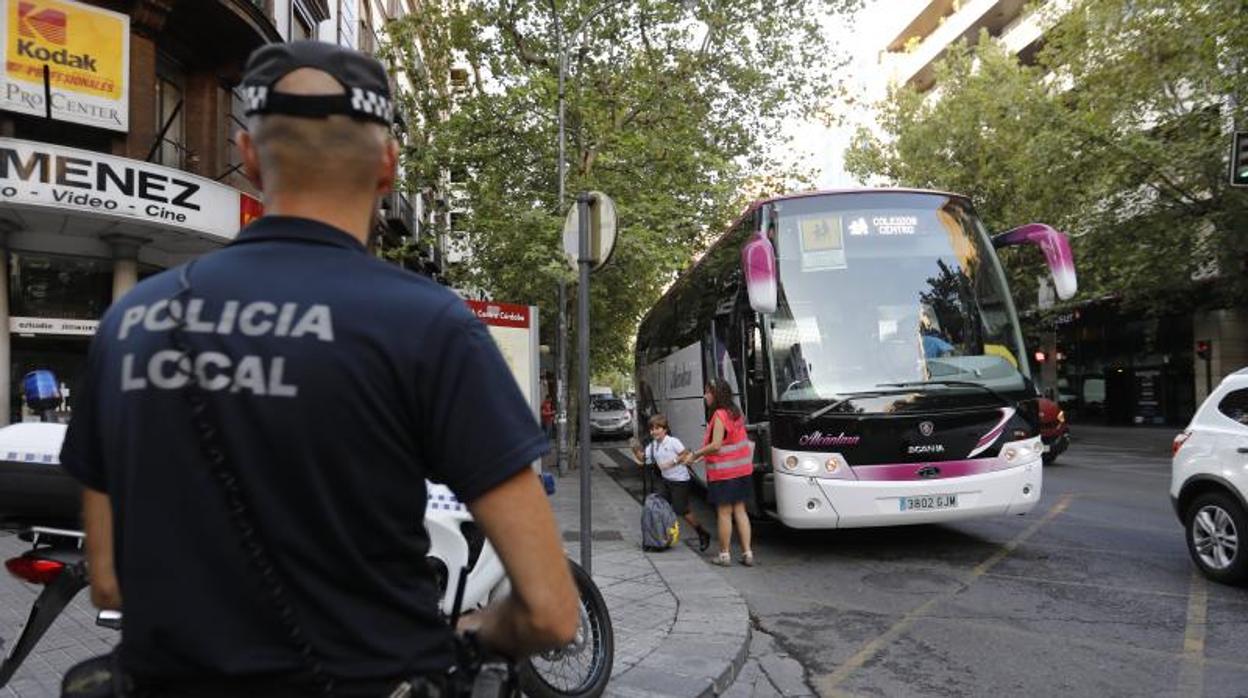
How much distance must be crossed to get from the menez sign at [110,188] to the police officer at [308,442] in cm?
1240

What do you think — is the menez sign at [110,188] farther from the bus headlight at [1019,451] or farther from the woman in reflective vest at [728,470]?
the bus headlight at [1019,451]

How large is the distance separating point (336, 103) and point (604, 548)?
7729 mm

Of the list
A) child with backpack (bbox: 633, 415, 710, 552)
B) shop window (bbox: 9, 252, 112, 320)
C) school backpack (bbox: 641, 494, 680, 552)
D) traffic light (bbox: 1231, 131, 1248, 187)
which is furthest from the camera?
shop window (bbox: 9, 252, 112, 320)

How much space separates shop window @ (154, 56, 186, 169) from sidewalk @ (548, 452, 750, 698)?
9979 millimetres

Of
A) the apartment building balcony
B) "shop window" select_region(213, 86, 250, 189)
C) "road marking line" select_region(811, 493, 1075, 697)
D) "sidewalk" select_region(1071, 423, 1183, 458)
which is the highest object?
the apartment building balcony

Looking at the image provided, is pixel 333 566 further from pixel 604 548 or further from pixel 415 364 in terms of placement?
pixel 604 548

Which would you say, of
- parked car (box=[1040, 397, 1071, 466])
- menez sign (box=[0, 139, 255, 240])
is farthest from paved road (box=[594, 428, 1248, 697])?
menez sign (box=[0, 139, 255, 240])

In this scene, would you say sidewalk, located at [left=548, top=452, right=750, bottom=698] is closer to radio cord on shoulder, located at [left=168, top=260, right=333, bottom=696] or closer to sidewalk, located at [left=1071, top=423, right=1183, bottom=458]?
radio cord on shoulder, located at [left=168, top=260, right=333, bottom=696]

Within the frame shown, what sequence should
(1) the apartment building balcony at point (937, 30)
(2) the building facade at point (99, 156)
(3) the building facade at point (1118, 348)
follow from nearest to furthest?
1. (2) the building facade at point (99, 156)
2. (3) the building facade at point (1118, 348)
3. (1) the apartment building balcony at point (937, 30)

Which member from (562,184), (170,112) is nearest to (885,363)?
(562,184)

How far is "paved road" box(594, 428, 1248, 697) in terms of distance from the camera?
482 centimetres

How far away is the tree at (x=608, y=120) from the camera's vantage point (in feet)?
54.9

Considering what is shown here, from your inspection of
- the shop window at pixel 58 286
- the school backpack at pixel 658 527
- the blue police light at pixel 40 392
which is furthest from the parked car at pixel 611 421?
the blue police light at pixel 40 392

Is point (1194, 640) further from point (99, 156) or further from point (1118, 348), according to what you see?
point (1118, 348)
